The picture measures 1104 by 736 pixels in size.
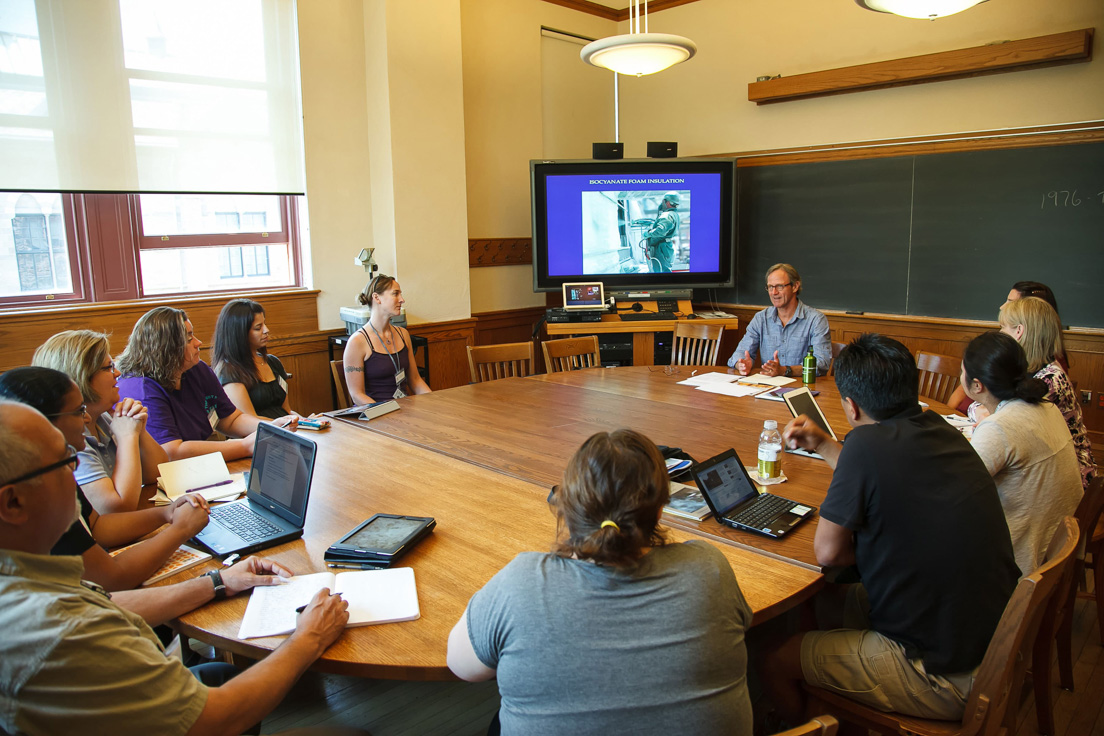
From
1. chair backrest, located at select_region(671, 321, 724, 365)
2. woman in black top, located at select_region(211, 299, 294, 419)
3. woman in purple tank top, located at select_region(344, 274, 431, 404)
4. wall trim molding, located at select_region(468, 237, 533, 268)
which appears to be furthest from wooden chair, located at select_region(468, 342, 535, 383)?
wall trim molding, located at select_region(468, 237, 533, 268)

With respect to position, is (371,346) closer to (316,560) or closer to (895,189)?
(316,560)

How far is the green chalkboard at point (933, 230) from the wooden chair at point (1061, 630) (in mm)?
2737

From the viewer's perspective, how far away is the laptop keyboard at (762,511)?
1.89 meters

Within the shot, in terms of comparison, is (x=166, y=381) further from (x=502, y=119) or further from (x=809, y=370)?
(x=502, y=119)

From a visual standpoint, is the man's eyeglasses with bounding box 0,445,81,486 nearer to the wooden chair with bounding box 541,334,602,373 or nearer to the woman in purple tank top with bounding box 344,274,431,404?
the woman in purple tank top with bounding box 344,274,431,404

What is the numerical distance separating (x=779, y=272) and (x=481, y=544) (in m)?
2.82

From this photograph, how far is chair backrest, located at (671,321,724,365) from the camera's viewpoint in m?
4.49

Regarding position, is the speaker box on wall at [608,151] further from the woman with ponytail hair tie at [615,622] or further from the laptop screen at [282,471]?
the woman with ponytail hair tie at [615,622]

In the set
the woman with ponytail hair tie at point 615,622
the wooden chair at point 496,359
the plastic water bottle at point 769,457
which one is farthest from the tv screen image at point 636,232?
the woman with ponytail hair tie at point 615,622

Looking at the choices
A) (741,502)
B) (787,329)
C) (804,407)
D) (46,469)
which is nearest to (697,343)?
(787,329)

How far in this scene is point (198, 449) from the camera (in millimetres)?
2555

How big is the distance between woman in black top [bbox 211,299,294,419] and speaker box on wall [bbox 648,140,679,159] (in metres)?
3.56

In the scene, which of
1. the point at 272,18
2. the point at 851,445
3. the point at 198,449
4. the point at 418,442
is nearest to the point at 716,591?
the point at 851,445

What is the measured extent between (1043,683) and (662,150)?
4520 millimetres
